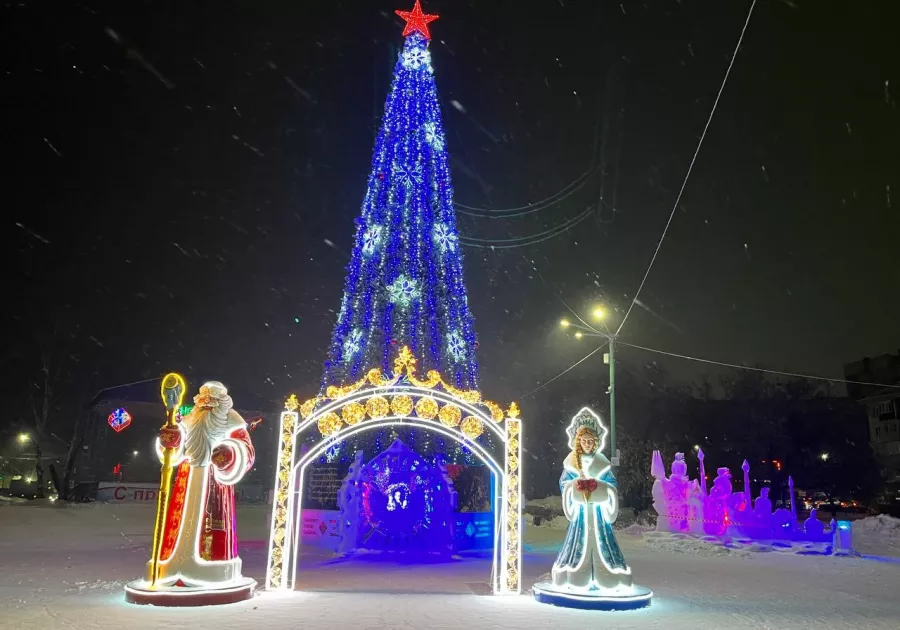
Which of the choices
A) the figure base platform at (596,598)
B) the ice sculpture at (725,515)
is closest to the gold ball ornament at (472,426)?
the figure base platform at (596,598)

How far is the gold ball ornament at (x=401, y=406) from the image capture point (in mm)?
10391

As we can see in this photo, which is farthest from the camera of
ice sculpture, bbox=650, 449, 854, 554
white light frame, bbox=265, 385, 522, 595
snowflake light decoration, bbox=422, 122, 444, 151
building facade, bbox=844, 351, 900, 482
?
building facade, bbox=844, 351, 900, 482

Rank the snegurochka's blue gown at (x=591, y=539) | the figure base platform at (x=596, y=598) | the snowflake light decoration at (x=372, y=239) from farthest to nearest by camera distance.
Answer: the snowflake light decoration at (x=372, y=239), the snegurochka's blue gown at (x=591, y=539), the figure base platform at (x=596, y=598)

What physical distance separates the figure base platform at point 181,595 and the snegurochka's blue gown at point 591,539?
4529 millimetres

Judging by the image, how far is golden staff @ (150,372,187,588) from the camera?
8.62 metres

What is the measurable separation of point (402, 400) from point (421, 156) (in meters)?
8.25

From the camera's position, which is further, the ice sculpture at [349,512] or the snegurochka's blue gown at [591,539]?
the ice sculpture at [349,512]

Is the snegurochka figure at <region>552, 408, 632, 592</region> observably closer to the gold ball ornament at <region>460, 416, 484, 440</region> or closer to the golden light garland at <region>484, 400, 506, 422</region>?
the golden light garland at <region>484, 400, 506, 422</region>

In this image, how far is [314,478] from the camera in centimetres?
1811

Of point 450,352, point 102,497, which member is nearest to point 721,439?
point 450,352

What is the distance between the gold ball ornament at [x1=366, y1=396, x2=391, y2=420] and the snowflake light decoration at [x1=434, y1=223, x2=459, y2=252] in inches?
275

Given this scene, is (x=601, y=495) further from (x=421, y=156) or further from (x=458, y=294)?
(x=421, y=156)

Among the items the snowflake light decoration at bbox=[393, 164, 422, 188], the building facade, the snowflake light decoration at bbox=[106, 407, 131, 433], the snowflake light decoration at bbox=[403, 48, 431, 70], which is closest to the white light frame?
the snowflake light decoration at bbox=[393, 164, 422, 188]

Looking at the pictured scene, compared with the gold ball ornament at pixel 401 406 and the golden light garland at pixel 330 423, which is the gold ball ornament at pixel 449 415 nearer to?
the gold ball ornament at pixel 401 406
